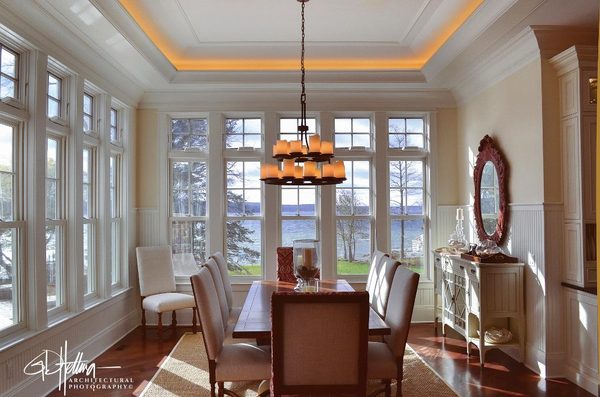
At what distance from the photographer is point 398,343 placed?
2857 mm

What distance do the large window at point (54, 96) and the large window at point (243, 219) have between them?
2.25 m

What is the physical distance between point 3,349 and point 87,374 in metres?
1.09

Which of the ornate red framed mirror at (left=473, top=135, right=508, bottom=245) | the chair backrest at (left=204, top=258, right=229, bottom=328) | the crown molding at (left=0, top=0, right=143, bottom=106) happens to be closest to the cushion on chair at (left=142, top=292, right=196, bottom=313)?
the chair backrest at (left=204, top=258, right=229, bottom=328)

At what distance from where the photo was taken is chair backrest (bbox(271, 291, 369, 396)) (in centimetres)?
233

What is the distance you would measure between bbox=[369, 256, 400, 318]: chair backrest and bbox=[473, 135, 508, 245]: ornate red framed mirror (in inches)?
58.6

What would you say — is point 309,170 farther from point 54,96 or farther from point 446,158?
point 446,158

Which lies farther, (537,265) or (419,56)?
(419,56)

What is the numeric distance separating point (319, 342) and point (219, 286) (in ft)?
4.82

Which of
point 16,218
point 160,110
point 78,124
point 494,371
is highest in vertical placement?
point 160,110

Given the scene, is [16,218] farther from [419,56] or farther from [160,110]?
[419,56]

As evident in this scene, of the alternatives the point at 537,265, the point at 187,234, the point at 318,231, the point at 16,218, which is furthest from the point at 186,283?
the point at 537,265

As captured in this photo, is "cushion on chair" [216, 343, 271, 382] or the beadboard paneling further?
the beadboard paneling

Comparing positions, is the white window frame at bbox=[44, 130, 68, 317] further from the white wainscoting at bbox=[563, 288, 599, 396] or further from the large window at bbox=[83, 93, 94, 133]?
the white wainscoting at bbox=[563, 288, 599, 396]

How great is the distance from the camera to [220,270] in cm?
399
